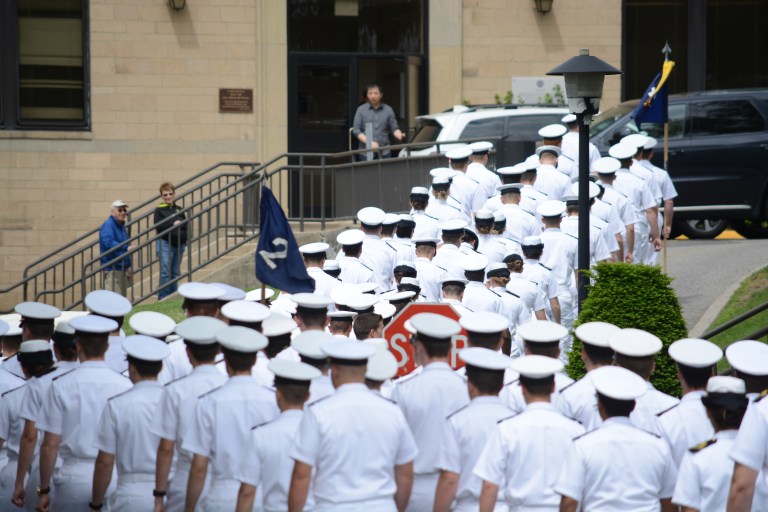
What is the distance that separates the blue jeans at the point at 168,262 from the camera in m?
18.2

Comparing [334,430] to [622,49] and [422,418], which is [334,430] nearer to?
[422,418]

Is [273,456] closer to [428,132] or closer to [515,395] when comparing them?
[515,395]

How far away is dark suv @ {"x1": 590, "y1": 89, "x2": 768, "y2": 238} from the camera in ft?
61.6

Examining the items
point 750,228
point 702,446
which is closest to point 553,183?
point 750,228

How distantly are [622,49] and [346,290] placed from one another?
14.5 meters

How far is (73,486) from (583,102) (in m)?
6.15

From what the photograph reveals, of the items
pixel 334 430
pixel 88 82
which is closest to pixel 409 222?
pixel 334 430

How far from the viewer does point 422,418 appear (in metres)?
7.43

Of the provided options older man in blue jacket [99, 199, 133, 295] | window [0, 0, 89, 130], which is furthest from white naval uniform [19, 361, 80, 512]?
window [0, 0, 89, 130]

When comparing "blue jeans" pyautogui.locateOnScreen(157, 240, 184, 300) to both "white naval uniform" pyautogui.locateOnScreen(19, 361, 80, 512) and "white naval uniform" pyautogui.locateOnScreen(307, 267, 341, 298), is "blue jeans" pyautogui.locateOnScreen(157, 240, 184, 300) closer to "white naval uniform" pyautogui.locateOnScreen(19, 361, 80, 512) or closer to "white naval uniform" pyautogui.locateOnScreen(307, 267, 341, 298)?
"white naval uniform" pyautogui.locateOnScreen(307, 267, 341, 298)

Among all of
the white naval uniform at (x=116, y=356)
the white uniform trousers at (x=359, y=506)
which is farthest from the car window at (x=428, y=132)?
the white uniform trousers at (x=359, y=506)

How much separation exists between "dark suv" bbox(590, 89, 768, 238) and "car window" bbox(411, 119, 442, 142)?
2.22 m

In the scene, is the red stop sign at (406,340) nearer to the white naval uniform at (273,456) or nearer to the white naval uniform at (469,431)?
the white naval uniform at (469,431)

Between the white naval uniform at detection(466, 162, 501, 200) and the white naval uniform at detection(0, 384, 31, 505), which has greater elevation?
the white naval uniform at detection(466, 162, 501, 200)
